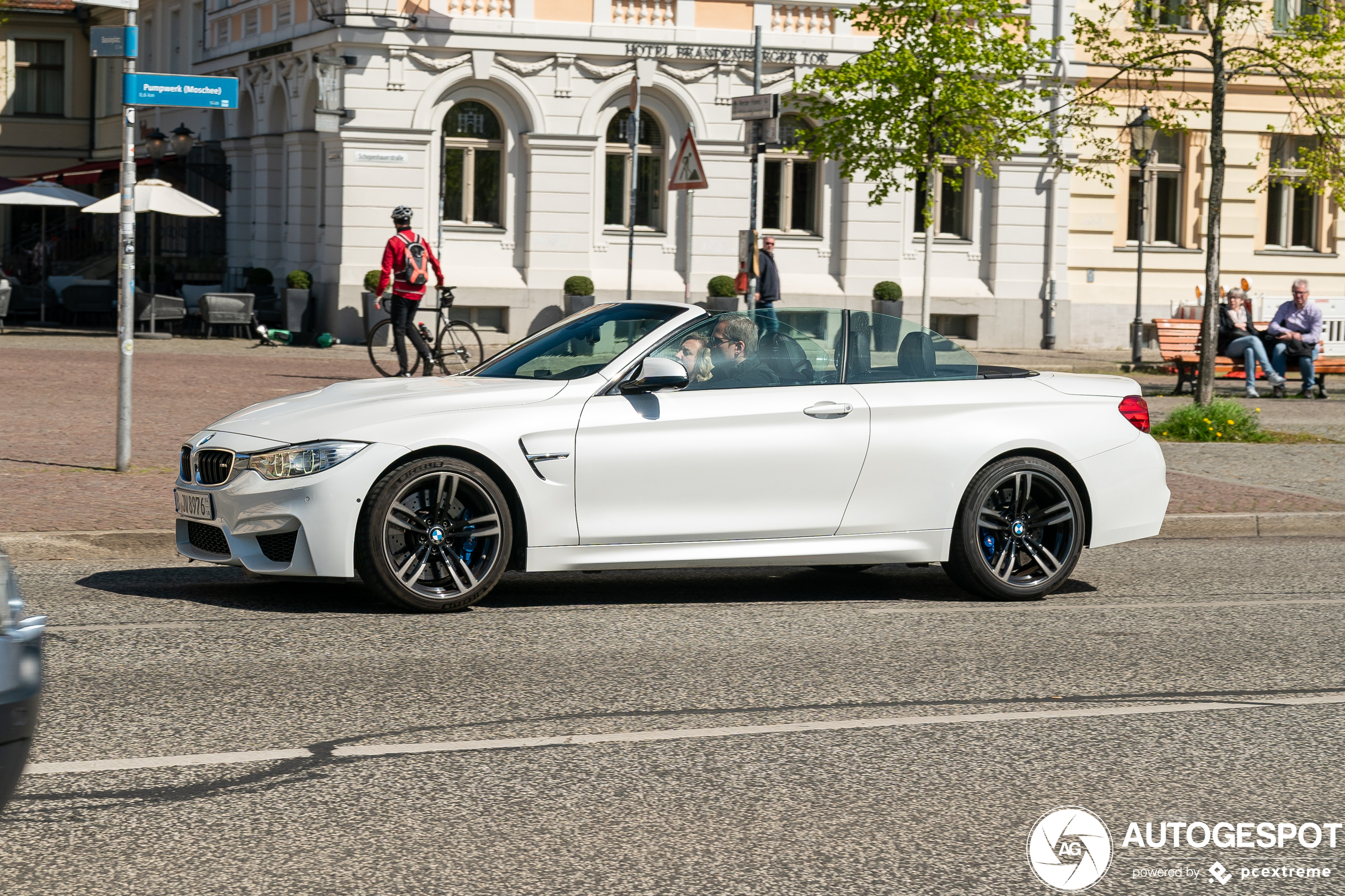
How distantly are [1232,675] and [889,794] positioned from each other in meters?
2.42

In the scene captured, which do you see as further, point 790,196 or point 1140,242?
point 790,196

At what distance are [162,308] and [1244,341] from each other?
55.0 ft

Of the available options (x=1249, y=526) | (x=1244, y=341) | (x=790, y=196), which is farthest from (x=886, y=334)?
(x=790, y=196)

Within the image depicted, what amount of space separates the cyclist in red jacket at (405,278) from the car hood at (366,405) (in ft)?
37.8

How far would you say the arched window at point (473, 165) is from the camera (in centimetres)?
3019

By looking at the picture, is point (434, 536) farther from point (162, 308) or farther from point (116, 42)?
point (162, 308)

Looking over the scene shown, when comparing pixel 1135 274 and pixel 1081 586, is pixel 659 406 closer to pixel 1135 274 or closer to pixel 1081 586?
pixel 1081 586

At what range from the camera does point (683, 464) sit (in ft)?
26.2

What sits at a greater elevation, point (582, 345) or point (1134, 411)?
point (582, 345)

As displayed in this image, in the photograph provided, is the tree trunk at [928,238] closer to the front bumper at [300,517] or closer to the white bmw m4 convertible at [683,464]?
the white bmw m4 convertible at [683,464]

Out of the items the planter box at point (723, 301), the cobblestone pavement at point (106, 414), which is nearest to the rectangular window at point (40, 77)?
the cobblestone pavement at point (106, 414)

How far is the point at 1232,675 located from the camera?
6.93 m

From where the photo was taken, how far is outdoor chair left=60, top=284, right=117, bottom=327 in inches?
1169

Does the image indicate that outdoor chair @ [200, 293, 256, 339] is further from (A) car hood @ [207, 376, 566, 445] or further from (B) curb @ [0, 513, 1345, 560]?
(A) car hood @ [207, 376, 566, 445]
